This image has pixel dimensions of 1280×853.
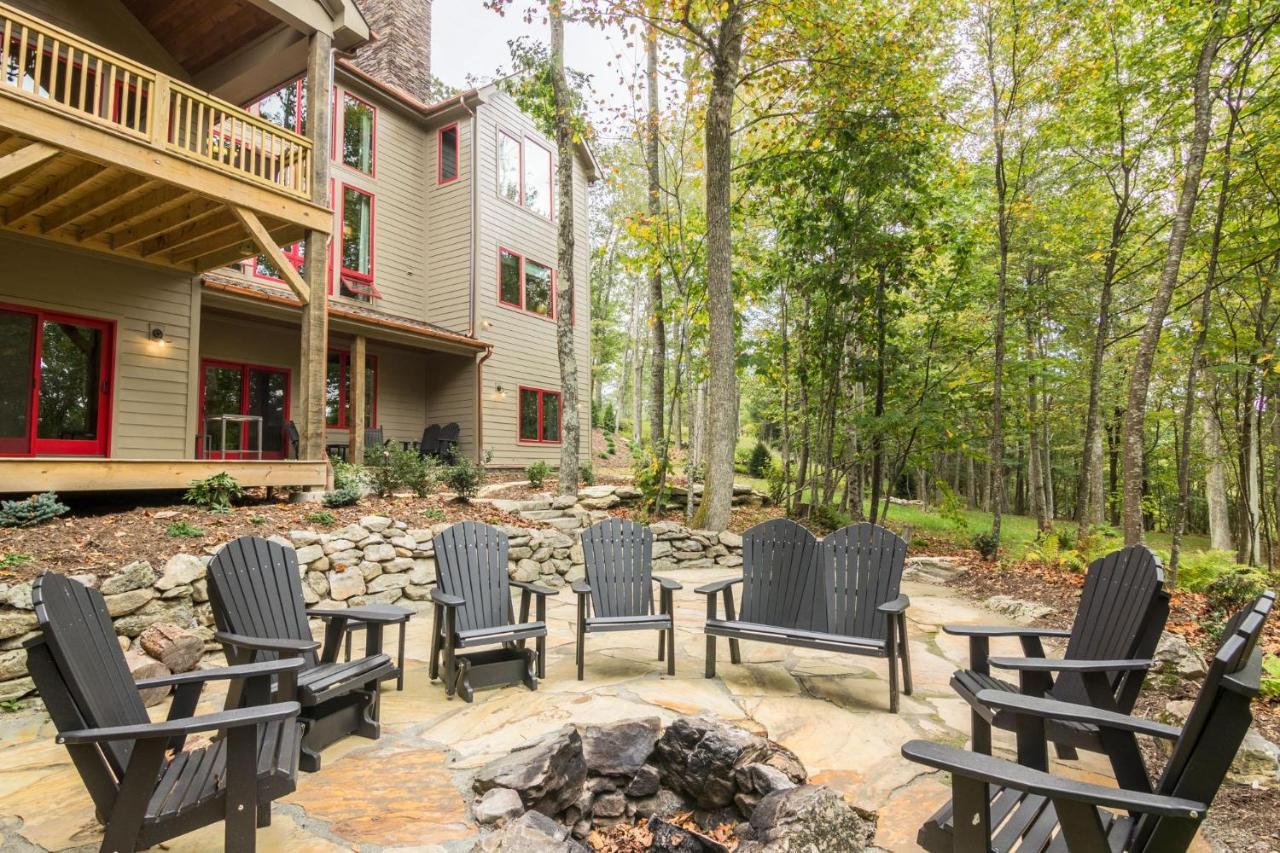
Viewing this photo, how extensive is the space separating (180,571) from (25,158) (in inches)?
154

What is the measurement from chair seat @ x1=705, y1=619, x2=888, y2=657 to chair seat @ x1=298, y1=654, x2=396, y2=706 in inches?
72.9

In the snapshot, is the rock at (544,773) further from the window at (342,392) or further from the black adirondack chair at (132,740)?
the window at (342,392)

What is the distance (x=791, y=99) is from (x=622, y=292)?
715 inches

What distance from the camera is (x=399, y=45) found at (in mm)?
13617

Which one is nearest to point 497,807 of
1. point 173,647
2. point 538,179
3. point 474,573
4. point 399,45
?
point 474,573

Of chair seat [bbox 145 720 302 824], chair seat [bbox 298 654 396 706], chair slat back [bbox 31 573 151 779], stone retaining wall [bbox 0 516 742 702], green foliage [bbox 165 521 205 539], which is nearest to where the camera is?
chair slat back [bbox 31 573 151 779]

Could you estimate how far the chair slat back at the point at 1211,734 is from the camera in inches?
51.9

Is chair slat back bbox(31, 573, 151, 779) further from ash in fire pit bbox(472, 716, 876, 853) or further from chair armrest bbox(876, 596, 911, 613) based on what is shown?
chair armrest bbox(876, 596, 911, 613)

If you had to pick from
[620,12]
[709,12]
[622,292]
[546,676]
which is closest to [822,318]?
[709,12]

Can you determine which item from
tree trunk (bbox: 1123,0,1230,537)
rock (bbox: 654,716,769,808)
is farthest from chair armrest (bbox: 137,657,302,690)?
tree trunk (bbox: 1123,0,1230,537)

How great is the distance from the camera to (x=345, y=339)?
11.3m

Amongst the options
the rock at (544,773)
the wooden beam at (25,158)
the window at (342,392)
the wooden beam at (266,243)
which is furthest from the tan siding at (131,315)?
the rock at (544,773)

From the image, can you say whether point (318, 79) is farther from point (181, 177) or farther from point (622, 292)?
point (622, 292)

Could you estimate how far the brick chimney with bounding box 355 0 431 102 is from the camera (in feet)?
44.1
